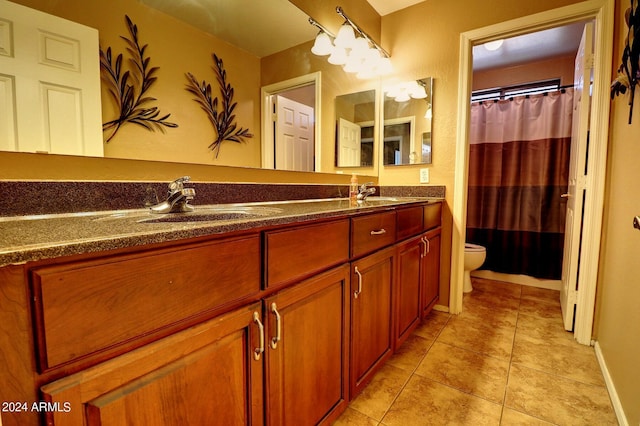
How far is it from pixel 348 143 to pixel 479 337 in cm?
160

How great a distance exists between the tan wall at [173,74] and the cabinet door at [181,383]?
75 cm

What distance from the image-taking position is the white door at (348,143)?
226 cm

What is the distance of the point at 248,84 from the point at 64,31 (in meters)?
0.68

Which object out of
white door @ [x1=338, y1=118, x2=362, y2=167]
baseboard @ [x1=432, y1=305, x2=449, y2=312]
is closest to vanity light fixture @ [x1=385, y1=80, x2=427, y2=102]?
white door @ [x1=338, y1=118, x2=362, y2=167]

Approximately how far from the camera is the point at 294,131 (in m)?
1.79

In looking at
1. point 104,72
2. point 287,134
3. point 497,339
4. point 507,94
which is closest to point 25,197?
point 104,72

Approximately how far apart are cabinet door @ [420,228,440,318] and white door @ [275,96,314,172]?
2.96 feet

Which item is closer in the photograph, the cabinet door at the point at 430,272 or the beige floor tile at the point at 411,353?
the beige floor tile at the point at 411,353

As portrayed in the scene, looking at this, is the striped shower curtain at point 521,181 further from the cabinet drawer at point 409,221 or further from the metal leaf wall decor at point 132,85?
the metal leaf wall decor at point 132,85

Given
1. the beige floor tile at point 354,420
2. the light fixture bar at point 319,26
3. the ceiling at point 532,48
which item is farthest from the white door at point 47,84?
the ceiling at point 532,48

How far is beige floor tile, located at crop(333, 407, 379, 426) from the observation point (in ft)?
3.99

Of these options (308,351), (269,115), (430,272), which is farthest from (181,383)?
(430,272)

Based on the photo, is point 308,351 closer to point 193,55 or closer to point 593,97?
point 193,55

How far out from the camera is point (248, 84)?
1.44 metres
